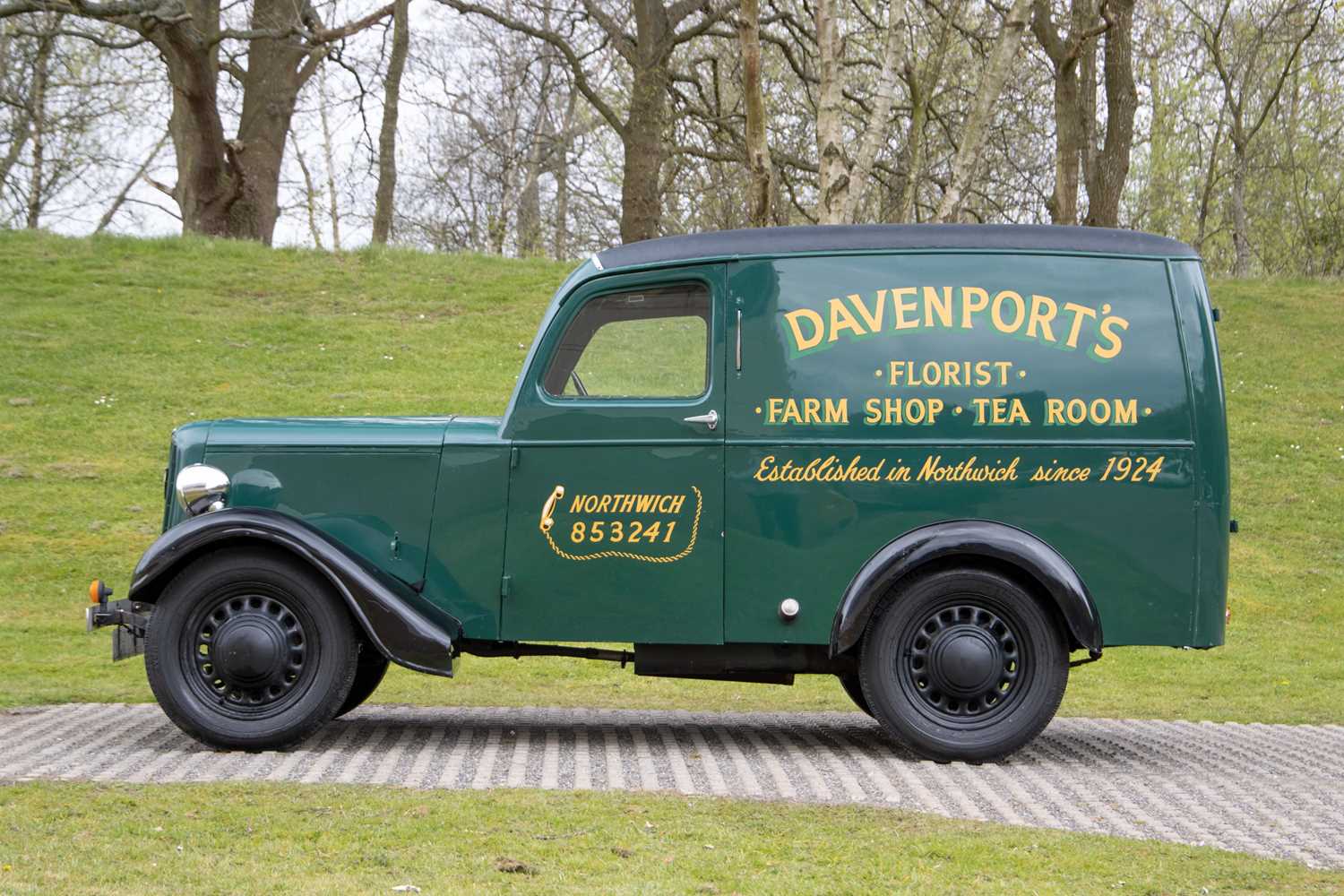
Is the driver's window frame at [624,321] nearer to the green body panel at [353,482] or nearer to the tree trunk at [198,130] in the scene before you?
the green body panel at [353,482]

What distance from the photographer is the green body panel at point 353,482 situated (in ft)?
22.7

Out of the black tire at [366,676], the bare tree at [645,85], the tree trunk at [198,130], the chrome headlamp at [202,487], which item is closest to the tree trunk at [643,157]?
the bare tree at [645,85]

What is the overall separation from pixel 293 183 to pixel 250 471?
36556 mm

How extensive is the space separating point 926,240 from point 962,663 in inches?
82.0

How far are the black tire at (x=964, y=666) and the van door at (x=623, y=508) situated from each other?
2.86 feet

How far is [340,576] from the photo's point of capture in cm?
663

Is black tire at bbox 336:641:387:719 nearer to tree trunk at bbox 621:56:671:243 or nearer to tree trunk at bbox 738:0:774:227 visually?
tree trunk at bbox 738:0:774:227

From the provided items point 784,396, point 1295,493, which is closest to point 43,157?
point 1295,493

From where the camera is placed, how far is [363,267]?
21.0m

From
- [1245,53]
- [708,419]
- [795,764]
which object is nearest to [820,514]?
[708,419]

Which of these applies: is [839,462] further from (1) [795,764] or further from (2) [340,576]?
(2) [340,576]

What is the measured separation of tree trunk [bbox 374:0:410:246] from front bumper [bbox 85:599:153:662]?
51.8 feet

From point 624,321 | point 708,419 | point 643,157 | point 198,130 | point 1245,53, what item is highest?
point 1245,53

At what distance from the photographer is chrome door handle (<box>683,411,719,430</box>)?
675 cm
